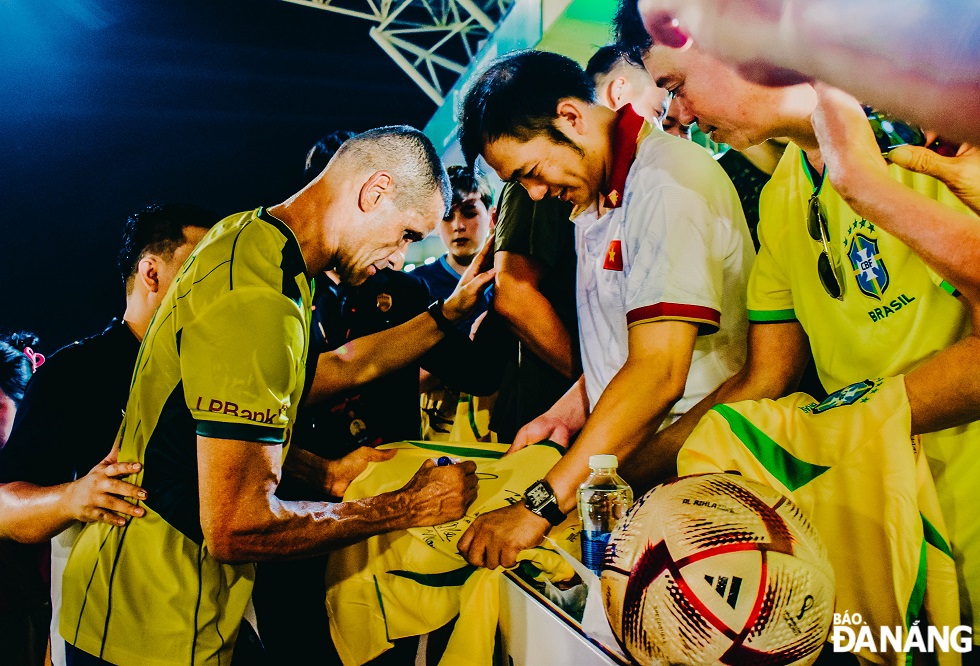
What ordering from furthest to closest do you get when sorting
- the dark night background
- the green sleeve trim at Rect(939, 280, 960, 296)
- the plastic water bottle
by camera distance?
1. the dark night background
2. the plastic water bottle
3. the green sleeve trim at Rect(939, 280, 960, 296)

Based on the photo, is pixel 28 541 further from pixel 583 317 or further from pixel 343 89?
pixel 343 89

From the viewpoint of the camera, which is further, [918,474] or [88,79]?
[88,79]

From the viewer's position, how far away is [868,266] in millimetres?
1331

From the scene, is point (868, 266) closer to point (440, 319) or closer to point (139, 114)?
point (440, 319)

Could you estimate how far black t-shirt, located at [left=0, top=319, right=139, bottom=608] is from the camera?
217cm

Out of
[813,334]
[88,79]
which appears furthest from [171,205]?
[88,79]

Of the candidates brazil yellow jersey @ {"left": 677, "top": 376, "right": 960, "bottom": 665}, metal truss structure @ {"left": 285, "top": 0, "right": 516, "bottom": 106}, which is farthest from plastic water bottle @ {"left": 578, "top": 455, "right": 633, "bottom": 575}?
metal truss structure @ {"left": 285, "top": 0, "right": 516, "bottom": 106}

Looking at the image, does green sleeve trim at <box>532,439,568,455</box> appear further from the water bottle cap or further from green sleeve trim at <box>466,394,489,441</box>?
green sleeve trim at <box>466,394,489,441</box>

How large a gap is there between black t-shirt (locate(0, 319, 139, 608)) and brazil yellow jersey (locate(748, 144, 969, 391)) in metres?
2.08

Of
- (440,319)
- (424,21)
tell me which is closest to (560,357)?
(440,319)

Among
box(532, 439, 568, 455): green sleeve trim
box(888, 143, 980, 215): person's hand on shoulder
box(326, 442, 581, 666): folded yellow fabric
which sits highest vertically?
box(888, 143, 980, 215): person's hand on shoulder

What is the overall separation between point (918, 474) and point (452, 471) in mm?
1000

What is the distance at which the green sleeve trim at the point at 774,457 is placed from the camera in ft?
3.58

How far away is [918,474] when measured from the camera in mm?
1048
